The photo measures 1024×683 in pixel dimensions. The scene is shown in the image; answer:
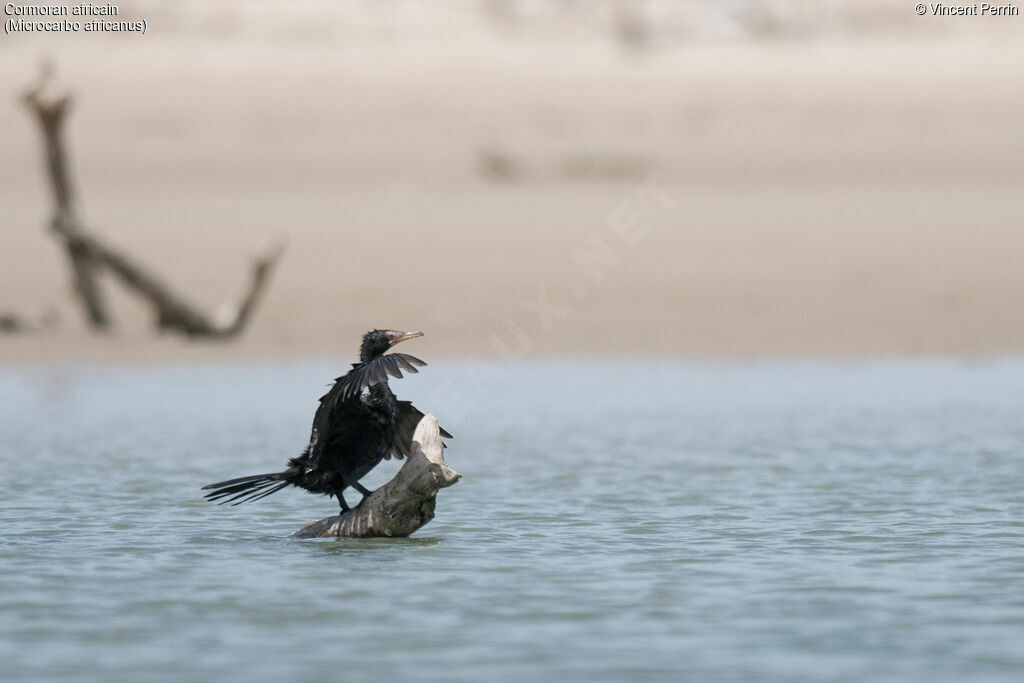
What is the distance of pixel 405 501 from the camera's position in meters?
8.18

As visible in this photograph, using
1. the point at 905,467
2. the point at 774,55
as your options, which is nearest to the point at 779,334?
the point at 905,467

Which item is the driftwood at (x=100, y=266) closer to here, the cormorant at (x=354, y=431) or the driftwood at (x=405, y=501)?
the driftwood at (x=405, y=501)

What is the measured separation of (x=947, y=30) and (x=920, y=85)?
488 cm

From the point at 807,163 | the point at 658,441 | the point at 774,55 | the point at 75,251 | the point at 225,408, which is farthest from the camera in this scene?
the point at 774,55

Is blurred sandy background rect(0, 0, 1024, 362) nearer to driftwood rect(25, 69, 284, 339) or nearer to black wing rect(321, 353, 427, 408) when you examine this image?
driftwood rect(25, 69, 284, 339)

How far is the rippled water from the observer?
6133 millimetres

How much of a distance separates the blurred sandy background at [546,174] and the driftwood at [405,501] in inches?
360

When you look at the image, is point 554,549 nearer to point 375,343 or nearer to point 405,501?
point 405,501

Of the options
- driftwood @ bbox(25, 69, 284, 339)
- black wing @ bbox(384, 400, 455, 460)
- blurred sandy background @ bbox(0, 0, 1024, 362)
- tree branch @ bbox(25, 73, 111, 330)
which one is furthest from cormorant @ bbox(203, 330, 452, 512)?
A: tree branch @ bbox(25, 73, 111, 330)

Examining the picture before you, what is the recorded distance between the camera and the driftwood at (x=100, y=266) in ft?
56.1

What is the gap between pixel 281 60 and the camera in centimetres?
3419

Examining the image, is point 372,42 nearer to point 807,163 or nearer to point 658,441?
point 807,163

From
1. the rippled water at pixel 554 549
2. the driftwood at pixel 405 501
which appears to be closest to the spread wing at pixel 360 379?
the driftwood at pixel 405 501

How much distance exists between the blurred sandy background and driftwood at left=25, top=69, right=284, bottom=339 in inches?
10.5
